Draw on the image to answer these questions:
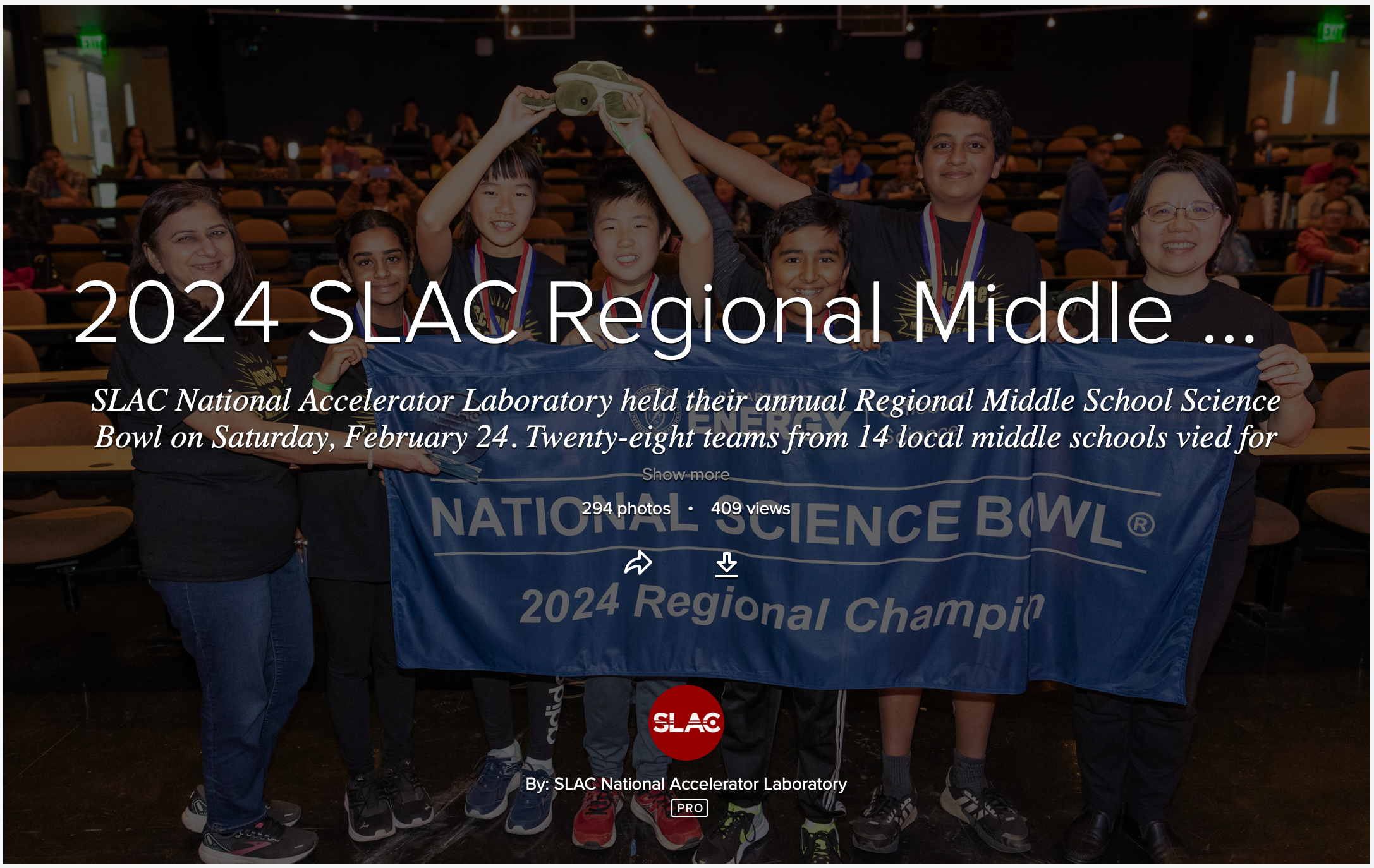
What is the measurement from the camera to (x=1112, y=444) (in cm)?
215

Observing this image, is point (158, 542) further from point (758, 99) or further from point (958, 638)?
point (758, 99)

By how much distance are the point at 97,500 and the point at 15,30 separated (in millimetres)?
9127

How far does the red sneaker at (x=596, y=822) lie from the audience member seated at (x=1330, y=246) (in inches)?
295

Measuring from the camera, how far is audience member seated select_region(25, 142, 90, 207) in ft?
30.7

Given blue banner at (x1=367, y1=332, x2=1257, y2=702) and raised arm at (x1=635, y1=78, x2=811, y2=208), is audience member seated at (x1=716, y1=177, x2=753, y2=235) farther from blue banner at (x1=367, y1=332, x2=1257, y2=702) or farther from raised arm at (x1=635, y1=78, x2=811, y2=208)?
blue banner at (x1=367, y1=332, x2=1257, y2=702)

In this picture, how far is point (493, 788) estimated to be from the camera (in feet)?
8.65

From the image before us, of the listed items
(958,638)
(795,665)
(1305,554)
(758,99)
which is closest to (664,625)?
(795,665)

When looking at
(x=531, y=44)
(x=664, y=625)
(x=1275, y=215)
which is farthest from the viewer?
Answer: (x=531, y=44)

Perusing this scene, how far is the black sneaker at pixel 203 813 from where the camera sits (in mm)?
2557

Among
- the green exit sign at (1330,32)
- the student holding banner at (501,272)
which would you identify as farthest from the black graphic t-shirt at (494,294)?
the green exit sign at (1330,32)

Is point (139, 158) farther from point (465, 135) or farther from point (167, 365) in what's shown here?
point (167, 365)

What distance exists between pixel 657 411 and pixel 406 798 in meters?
1.38

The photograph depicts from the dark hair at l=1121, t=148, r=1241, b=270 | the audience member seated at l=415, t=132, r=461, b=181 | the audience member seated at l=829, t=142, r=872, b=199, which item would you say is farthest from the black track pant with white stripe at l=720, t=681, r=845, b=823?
the audience member seated at l=415, t=132, r=461, b=181

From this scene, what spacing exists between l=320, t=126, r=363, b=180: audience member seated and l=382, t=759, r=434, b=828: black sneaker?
9.70 m
